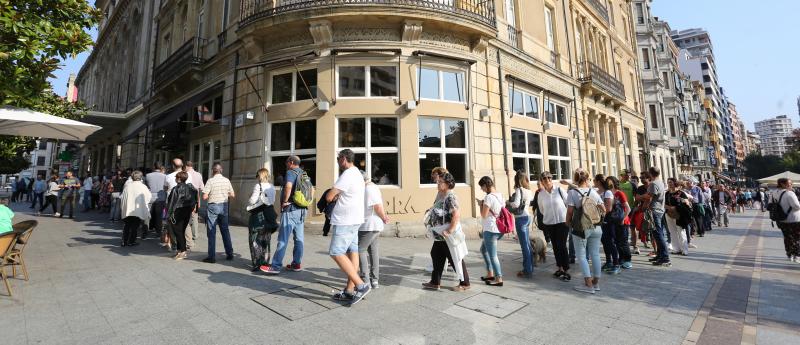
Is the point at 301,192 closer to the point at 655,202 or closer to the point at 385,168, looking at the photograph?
the point at 385,168

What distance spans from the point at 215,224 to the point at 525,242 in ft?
17.8

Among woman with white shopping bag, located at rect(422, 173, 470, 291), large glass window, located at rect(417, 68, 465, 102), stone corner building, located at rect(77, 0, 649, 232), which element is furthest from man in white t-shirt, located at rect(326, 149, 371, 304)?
large glass window, located at rect(417, 68, 465, 102)

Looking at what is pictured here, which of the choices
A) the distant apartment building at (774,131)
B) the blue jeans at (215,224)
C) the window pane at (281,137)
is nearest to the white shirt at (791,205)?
the blue jeans at (215,224)

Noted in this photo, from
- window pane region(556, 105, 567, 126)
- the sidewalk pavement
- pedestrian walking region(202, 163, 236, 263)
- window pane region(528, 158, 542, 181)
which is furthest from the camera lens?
window pane region(556, 105, 567, 126)

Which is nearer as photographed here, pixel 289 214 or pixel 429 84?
pixel 289 214

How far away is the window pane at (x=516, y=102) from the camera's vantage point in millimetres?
11844

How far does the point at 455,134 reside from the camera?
9.95 metres

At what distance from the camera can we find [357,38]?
9.31 m

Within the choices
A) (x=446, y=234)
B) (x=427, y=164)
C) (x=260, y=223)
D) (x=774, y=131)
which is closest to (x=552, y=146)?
(x=427, y=164)

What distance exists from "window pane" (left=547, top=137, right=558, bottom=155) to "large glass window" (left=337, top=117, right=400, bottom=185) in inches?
318

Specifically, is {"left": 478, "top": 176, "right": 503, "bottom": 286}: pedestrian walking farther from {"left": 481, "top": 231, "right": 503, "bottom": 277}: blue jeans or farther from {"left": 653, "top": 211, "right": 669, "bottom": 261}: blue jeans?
{"left": 653, "top": 211, "right": 669, "bottom": 261}: blue jeans

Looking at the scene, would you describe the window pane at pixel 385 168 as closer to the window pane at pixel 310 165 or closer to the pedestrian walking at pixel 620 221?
the window pane at pixel 310 165

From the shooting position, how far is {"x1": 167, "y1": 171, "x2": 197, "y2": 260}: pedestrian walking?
5855 millimetres

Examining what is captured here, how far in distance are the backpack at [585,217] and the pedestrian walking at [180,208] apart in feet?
21.8
